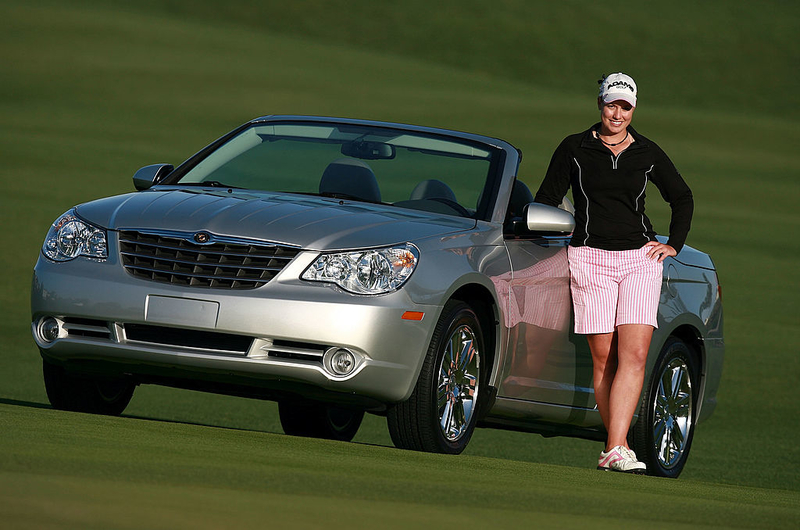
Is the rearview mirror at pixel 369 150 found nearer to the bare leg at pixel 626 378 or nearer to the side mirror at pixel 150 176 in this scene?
the side mirror at pixel 150 176

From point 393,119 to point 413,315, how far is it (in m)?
34.3

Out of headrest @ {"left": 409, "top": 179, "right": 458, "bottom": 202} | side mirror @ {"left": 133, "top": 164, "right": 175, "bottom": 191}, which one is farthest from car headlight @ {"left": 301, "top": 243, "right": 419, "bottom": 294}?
side mirror @ {"left": 133, "top": 164, "right": 175, "bottom": 191}

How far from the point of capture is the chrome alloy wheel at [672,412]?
30.3 feet

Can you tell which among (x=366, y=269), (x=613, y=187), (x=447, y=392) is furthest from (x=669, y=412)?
(x=366, y=269)

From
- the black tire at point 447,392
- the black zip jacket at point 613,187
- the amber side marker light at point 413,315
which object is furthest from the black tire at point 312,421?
the amber side marker light at point 413,315

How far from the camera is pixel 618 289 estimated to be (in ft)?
27.4

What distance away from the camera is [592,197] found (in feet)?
27.4

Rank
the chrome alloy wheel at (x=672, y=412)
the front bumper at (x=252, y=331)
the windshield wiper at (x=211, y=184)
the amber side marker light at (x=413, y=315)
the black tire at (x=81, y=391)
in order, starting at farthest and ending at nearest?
the chrome alloy wheel at (x=672, y=412) → the windshield wiper at (x=211, y=184) → the black tire at (x=81, y=391) → the amber side marker light at (x=413, y=315) → the front bumper at (x=252, y=331)

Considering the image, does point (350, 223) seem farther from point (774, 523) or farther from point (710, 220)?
point (710, 220)

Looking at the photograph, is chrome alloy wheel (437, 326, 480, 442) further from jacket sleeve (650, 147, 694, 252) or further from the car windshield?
jacket sleeve (650, 147, 694, 252)

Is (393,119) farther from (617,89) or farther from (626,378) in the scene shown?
(626,378)

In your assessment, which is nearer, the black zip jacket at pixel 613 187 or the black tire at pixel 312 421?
the black zip jacket at pixel 613 187

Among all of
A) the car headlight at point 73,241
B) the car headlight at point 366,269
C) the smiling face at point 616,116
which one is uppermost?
the smiling face at point 616,116

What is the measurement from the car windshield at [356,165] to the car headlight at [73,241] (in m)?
Answer: 1.08
